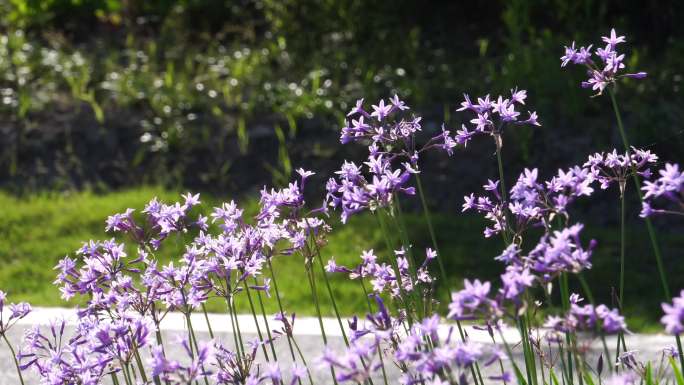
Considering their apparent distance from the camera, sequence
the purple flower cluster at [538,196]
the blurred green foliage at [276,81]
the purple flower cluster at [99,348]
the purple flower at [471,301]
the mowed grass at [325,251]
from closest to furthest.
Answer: the purple flower at [471,301] → the purple flower cluster at [538,196] → the purple flower cluster at [99,348] → the mowed grass at [325,251] → the blurred green foliage at [276,81]

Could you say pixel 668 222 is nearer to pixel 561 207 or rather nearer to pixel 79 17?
pixel 561 207

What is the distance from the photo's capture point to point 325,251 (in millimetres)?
6773

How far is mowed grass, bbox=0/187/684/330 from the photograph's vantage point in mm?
5953

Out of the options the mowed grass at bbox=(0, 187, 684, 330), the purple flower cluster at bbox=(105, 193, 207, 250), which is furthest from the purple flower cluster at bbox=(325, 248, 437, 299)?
the mowed grass at bbox=(0, 187, 684, 330)

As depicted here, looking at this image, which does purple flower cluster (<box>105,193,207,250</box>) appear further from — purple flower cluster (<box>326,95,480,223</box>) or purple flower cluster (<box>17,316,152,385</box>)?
purple flower cluster (<box>326,95,480,223</box>)

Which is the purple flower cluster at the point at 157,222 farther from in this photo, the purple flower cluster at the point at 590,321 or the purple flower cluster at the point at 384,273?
the purple flower cluster at the point at 590,321

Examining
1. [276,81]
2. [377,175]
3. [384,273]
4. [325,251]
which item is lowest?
[325,251]

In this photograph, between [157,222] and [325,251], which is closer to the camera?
[157,222]

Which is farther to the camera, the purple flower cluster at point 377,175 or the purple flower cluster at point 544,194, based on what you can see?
the purple flower cluster at point 377,175

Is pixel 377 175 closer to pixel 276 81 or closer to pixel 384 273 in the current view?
pixel 384 273

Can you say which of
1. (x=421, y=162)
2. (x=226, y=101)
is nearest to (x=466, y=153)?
(x=421, y=162)

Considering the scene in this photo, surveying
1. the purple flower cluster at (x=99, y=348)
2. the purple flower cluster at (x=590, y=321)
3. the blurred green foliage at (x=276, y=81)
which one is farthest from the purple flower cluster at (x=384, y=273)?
the blurred green foliage at (x=276, y=81)

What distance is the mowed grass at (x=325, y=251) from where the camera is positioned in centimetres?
595

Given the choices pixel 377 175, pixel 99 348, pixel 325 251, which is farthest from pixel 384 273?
pixel 325 251
